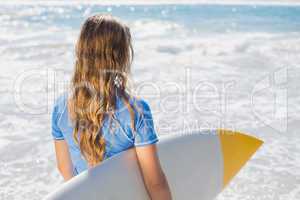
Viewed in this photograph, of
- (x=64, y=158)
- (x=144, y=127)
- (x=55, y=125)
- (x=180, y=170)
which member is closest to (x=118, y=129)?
(x=144, y=127)

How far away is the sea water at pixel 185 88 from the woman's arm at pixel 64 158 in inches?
12.4

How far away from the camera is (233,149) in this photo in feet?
6.91

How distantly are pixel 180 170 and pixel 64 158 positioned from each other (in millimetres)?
516

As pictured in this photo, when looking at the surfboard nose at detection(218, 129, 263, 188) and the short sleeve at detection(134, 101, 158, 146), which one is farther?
the surfboard nose at detection(218, 129, 263, 188)

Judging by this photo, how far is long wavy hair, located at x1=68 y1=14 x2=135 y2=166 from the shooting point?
126 cm

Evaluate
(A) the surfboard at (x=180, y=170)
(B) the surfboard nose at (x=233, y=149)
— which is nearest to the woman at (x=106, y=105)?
(A) the surfboard at (x=180, y=170)

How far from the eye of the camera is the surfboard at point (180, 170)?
58.0 inches

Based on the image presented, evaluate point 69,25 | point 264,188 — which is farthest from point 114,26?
point 69,25

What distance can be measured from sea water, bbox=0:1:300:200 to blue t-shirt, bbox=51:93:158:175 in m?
0.10

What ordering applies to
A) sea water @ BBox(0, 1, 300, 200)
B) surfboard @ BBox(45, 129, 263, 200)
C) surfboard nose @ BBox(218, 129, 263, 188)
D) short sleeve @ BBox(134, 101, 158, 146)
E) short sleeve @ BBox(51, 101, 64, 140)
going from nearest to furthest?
short sleeve @ BBox(134, 101, 158, 146), short sleeve @ BBox(51, 101, 64, 140), surfboard @ BBox(45, 129, 263, 200), surfboard nose @ BBox(218, 129, 263, 188), sea water @ BBox(0, 1, 300, 200)

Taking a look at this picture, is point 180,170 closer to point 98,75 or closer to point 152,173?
point 152,173

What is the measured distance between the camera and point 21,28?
8180mm

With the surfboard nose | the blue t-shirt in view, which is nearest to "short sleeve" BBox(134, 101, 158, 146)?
the blue t-shirt

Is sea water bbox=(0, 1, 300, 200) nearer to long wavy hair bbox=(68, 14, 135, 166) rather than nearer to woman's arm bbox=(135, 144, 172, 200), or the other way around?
long wavy hair bbox=(68, 14, 135, 166)
